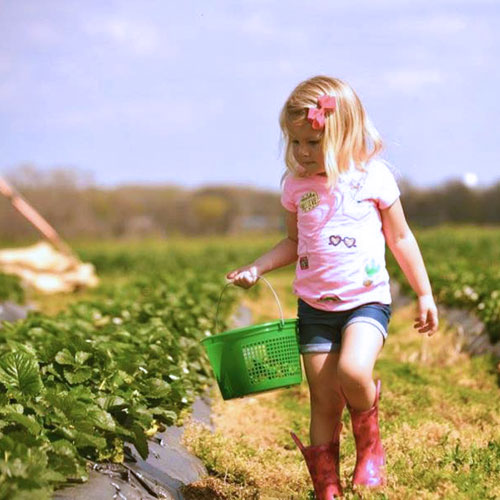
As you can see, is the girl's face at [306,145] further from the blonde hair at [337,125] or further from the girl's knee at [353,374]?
the girl's knee at [353,374]

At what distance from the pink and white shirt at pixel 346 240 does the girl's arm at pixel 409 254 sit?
39 mm

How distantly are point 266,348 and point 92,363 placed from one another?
107 centimetres

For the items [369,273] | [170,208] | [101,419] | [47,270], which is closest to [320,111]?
[369,273]

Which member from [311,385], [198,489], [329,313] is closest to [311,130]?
[329,313]

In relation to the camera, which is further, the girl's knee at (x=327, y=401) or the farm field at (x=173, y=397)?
the girl's knee at (x=327, y=401)

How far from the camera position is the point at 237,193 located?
106ft

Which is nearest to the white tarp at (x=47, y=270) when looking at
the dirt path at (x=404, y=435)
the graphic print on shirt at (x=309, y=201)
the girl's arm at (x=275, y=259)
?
the dirt path at (x=404, y=435)

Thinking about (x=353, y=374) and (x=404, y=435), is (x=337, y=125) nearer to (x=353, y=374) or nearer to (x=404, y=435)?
(x=353, y=374)

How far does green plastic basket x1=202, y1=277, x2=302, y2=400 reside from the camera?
11.0ft

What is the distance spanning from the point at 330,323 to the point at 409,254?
1.34 feet

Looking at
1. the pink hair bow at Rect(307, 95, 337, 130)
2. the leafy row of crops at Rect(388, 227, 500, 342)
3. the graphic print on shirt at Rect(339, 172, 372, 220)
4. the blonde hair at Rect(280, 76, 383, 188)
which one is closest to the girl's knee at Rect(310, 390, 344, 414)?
the graphic print on shirt at Rect(339, 172, 372, 220)

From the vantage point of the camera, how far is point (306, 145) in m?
3.35

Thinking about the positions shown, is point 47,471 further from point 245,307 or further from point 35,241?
point 35,241

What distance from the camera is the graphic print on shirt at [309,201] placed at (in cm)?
340
